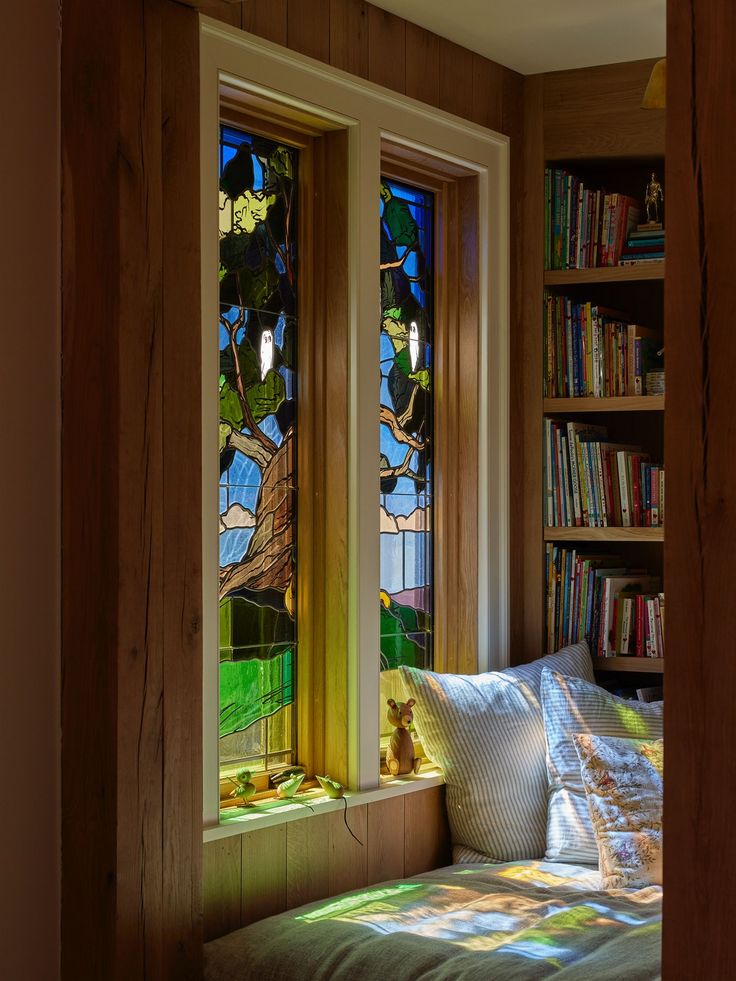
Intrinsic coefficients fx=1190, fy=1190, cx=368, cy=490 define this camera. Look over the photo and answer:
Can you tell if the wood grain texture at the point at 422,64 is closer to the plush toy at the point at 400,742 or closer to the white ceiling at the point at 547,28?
the white ceiling at the point at 547,28

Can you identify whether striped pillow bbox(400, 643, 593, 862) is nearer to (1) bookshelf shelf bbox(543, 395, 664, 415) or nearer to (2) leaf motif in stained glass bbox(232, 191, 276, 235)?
(1) bookshelf shelf bbox(543, 395, 664, 415)

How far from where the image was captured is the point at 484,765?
3248 mm

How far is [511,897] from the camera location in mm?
2773

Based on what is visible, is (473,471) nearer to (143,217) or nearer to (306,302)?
(306,302)

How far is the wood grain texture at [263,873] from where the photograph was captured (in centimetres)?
277

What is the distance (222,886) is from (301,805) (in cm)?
29

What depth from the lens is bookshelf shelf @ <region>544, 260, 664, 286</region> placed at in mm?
3576

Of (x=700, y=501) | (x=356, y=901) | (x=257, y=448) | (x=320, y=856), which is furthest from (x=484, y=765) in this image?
(x=700, y=501)

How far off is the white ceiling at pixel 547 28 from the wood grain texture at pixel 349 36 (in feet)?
0.21

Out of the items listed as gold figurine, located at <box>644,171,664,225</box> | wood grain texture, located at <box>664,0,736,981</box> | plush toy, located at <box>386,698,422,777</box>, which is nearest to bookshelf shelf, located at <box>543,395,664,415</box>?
gold figurine, located at <box>644,171,664,225</box>

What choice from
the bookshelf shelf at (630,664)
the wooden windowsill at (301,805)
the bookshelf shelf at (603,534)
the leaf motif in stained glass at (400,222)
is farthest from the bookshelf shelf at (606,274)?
the wooden windowsill at (301,805)

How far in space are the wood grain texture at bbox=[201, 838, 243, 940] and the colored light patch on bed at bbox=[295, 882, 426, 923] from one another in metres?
0.19

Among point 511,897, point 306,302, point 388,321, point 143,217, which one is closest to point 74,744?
point 143,217

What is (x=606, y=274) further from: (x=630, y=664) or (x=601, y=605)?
(x=630, y=664)
